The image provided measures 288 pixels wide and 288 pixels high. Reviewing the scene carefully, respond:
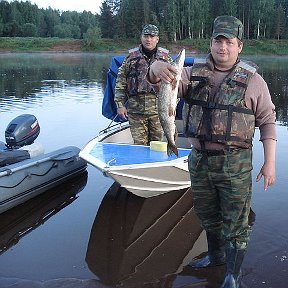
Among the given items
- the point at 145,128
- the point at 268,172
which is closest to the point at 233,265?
the point at 268,172

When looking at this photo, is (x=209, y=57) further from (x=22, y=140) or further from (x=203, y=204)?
(x=22, y=140)

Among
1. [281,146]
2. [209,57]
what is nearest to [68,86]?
[281,146]

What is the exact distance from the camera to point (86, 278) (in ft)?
13.2

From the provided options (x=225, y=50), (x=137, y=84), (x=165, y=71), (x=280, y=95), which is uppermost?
(x=225, y=50)

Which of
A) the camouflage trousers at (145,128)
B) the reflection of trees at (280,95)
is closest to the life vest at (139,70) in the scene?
the camouflage trousers at (145,128)

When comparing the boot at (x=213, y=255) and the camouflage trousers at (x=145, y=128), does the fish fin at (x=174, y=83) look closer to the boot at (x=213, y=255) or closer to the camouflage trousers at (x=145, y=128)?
the boot at (x=213, y=255)

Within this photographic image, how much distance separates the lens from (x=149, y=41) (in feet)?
19.7

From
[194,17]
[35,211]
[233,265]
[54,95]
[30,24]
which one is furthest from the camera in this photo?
[30,24]

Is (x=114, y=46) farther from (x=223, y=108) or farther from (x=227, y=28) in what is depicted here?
(x=223, y=108)

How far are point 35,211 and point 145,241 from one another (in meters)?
1.87

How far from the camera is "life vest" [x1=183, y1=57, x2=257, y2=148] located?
3246 millimetres

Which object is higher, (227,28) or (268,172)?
(227,28)

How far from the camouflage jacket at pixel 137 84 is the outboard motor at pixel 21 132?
1755mm

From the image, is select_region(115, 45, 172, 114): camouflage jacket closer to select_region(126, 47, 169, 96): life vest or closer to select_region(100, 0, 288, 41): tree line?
select_region(126, 47, 169, 96): life vest
